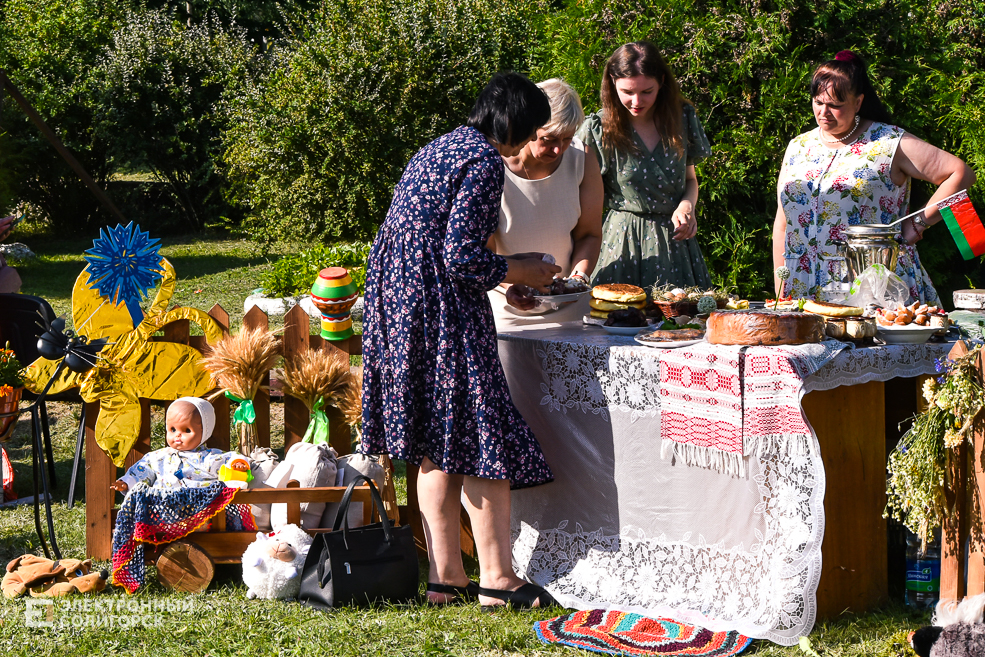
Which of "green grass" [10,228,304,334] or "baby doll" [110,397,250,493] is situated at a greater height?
"green grass" [10,228,304,334]

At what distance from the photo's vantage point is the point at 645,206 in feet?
13.0

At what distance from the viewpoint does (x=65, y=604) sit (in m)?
3.41

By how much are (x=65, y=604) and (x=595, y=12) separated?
454cm

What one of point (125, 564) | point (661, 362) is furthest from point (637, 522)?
point (125, 564)

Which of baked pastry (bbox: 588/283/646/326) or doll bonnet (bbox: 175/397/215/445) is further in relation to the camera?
doll bonnet (bbox: 175/397/215/445)

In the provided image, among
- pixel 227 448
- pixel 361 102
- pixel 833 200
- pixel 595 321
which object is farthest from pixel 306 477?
pixel 361 102

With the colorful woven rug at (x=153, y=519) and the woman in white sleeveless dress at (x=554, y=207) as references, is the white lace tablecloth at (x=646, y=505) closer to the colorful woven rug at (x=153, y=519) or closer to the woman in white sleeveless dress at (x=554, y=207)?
the woman in white sleeveless dress at (x=554, y=207)

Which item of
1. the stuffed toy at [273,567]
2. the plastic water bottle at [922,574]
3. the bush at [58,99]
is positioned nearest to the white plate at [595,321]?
the plastic water bottle at [922,574]

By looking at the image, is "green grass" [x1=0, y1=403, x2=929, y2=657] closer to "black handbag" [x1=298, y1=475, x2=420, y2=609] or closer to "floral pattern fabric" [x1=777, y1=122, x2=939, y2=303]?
"black handbag" [x1=298, y1=475, x2=420, y2=609]

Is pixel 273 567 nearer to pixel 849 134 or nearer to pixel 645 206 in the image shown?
pixel 645 206

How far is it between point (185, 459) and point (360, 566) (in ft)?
2.72

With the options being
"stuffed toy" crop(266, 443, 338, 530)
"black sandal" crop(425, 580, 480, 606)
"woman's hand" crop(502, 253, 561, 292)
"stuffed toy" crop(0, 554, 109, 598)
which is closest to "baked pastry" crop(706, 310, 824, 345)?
"woman's hand" crop(502, 253, 561, 292)

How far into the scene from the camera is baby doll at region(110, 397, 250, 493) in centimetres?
357

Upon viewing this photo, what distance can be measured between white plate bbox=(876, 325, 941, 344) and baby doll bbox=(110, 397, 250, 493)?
229 centimetres
